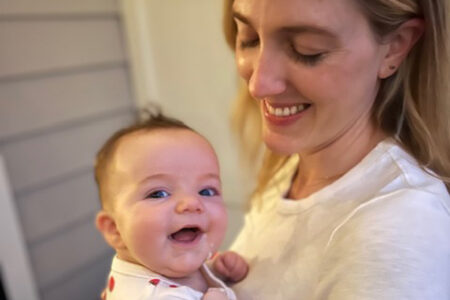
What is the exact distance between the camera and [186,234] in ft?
3.03

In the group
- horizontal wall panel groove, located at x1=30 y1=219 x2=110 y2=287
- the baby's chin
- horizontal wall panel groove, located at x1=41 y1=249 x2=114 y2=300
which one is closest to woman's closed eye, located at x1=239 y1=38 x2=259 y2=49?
the baby's chin

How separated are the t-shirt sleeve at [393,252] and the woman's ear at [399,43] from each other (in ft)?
0.88

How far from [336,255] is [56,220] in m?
1.53

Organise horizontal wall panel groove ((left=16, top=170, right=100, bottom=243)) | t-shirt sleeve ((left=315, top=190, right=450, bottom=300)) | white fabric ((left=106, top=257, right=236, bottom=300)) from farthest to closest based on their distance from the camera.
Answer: horizontal wall panel groove ((left=16, top=170, right=100, bottom=243))
white fabric ((left=106, top=257, right=236, bottom=300))
t-shirt sleeve ((left=315, top=190, right=450, bottom=300))

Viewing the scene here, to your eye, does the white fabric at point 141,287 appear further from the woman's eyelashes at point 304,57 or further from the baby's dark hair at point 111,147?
the woman's eyelashes at point 304,57

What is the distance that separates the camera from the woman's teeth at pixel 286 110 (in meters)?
0.98

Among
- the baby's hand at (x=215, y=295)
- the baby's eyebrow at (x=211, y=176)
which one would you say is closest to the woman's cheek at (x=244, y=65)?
the baby's eyebrow at (x=211, y=176)

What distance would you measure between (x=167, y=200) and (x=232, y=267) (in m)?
0.27

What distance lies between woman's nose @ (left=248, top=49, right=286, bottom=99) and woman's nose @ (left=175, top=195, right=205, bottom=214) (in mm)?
251

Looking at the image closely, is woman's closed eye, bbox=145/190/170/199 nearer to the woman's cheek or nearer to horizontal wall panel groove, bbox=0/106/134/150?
the woman's cheek

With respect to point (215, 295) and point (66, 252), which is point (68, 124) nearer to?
point (66, 252)

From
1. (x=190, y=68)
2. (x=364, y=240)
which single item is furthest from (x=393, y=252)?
(x=190, y=68)

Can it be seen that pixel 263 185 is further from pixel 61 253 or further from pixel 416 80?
pixel 61 253

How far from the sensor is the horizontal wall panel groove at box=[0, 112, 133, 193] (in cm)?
189
